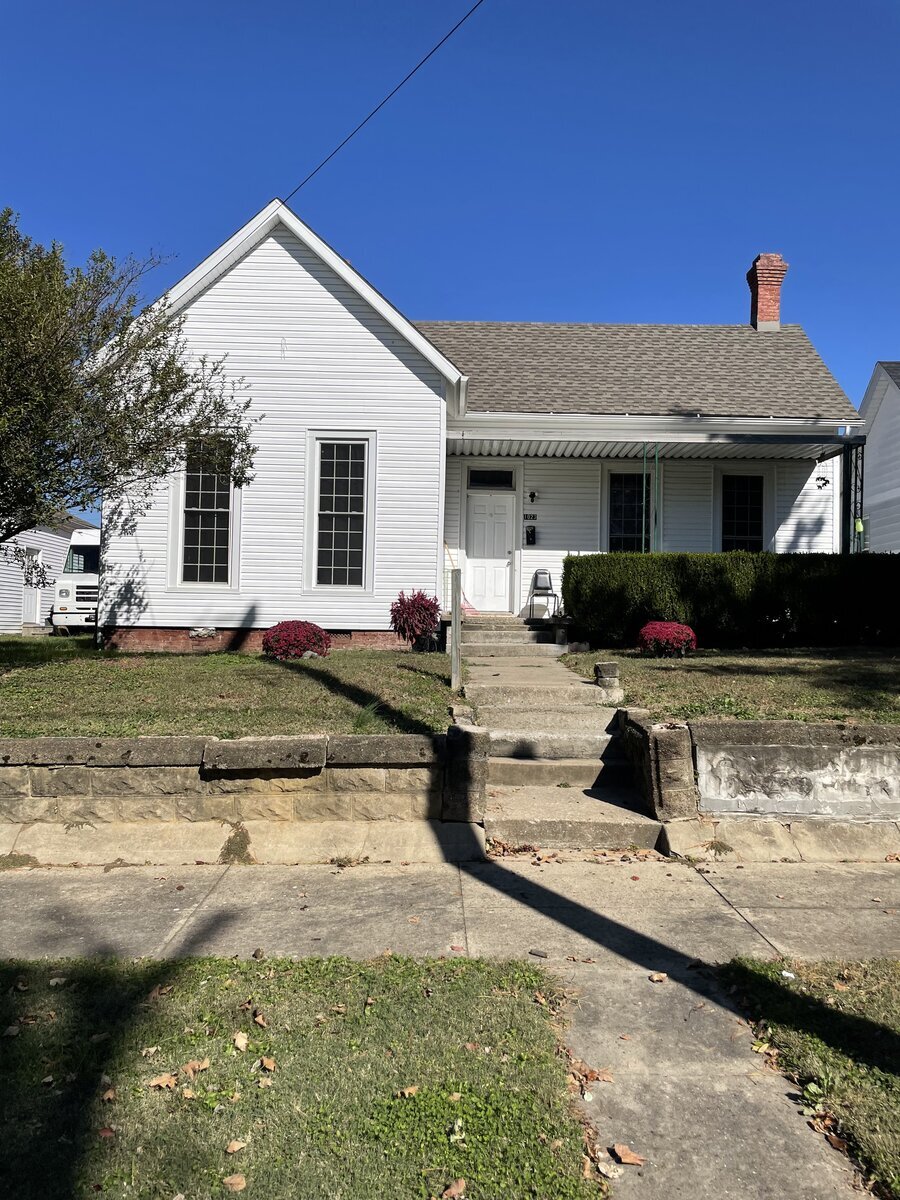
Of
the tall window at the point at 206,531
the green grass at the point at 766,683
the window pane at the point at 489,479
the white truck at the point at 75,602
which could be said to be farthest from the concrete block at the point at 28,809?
the white truck at the point at 75,602

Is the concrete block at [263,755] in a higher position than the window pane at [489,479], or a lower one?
lower

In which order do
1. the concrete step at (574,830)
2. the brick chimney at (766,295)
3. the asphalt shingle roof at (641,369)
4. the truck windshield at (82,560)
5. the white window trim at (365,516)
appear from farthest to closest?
1. the truck windshield at (82,560)
2. the brick chimney at (766,295)
3. the asphalt shingle roof at (641,369)
4. the white window trim at (365,516)
5. the concrete step at (574,830)

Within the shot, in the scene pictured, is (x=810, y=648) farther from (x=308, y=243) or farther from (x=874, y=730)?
(x=308, y=243)

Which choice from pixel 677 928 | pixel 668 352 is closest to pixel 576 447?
pixel 668 352

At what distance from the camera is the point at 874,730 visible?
5.71 m

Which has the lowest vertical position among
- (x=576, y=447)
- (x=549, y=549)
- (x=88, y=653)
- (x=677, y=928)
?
(x=677, y=928)

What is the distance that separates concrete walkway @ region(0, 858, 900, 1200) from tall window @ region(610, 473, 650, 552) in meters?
10.1

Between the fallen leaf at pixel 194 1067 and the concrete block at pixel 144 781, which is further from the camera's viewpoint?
the concrete block at pixel 144 781

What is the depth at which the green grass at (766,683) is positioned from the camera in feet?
22.6

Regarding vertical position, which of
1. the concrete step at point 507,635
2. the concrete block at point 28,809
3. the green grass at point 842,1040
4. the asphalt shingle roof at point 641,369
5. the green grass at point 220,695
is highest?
the asphalt shingle roof at point 641,369

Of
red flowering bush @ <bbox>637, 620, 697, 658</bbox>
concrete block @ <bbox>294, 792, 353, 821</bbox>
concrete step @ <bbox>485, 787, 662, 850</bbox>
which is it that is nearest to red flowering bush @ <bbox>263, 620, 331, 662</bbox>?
red flowering bush @ <bbox>637, 620, 697, 658</bbox>

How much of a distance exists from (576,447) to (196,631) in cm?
718

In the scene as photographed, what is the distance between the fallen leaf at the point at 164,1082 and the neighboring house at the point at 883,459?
67.5ft

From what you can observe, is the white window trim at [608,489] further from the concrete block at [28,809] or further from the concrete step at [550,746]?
the concrete block at [28,809]
